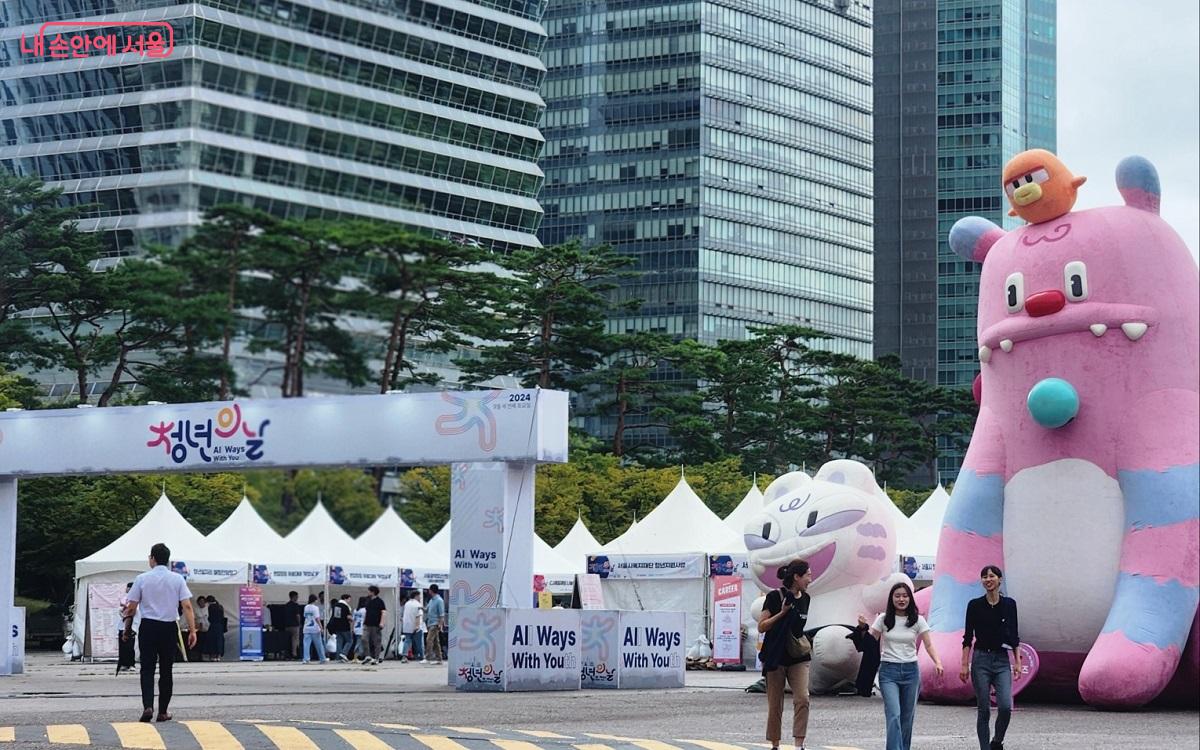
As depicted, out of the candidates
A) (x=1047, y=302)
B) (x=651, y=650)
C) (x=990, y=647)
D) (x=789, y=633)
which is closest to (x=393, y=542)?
(x=651, y=650)

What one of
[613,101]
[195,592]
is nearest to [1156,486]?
[613,101]

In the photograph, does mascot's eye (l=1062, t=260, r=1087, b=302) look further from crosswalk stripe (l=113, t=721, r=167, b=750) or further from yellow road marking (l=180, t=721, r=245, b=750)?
crosswalk stripe (l=113, t=721, r=167, b=750)

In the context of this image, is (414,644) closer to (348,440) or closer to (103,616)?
(103,616)

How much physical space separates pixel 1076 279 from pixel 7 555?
18816 millimetres

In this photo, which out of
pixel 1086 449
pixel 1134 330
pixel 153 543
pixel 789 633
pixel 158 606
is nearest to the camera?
pixel 789 633

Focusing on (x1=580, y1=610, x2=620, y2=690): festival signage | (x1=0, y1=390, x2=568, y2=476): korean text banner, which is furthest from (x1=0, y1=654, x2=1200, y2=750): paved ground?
(x1=0, y1=390, x2=568, y2=476): korean text banner

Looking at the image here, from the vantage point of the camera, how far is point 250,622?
3972cm

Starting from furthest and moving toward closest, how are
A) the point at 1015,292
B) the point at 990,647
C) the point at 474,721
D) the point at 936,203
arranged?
1. the point at 936,203
2. the point at 1015,292
3. the point at 474,721
4. the point at 990,647

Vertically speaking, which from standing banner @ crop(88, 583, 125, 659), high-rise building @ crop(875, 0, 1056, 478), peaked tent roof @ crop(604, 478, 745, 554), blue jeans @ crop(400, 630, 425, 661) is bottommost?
blue jeans @ crop(400, 630, 425, 661)

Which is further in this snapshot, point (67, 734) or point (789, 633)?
point (67, 734)

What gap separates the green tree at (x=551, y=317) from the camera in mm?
6996

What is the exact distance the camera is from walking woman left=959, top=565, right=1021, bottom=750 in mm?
14250

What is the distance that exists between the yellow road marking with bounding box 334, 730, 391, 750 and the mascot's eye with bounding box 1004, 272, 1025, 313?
10910 millimetres

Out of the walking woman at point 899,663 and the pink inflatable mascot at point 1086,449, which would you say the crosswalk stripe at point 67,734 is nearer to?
the walking woman at point 899,663
